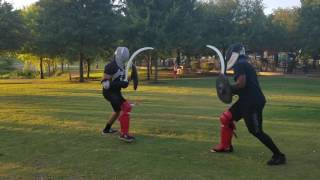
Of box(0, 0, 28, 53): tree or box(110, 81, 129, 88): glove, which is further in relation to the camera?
box(0, 0, 28, 53): tree

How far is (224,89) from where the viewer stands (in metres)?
8.60

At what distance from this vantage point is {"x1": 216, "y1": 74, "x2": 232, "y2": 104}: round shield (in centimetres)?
848

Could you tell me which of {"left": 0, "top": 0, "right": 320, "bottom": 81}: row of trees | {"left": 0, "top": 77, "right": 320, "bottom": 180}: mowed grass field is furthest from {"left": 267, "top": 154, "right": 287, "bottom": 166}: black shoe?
{"left": 0, "top": 0, "right": 320, "bottom": 81}: row of trees

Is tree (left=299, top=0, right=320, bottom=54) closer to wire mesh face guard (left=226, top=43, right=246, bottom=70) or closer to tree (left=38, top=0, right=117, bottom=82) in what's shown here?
tree (left=38, top=0, right=117, bottom=82)

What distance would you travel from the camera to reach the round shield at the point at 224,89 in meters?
8.48

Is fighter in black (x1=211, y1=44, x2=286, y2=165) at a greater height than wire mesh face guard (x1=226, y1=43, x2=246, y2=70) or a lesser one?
lesser

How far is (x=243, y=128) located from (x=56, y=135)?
14.2 feet

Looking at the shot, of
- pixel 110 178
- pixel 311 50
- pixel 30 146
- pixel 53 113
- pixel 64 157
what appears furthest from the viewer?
pixel 311 50

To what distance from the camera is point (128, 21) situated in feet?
131

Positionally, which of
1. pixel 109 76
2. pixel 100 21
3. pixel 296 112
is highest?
pixel 100 21

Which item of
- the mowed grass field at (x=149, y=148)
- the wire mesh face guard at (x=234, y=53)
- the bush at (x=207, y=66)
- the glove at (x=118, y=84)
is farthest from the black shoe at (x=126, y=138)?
the bush at (x=207, y=66)

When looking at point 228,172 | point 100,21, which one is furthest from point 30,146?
point 100,21

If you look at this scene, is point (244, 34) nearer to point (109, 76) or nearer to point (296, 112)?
point (296, 112)

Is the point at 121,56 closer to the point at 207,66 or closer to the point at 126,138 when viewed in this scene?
the point at 126,138
